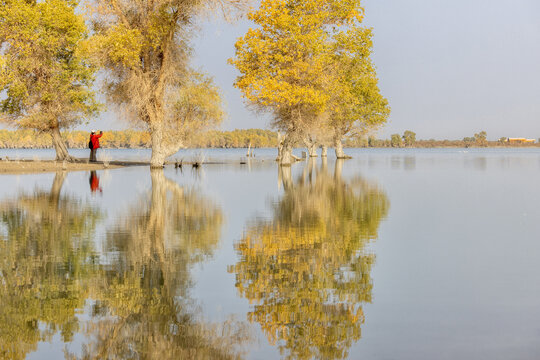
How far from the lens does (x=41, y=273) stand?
8078mm

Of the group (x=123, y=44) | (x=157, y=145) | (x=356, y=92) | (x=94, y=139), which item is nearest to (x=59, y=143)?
(x=94, y=139)

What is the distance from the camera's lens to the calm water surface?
207 inches

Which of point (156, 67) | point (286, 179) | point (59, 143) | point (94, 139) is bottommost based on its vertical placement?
point (286, 179)

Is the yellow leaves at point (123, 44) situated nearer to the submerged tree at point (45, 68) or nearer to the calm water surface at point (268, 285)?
the submerged tree at point (45, 68)

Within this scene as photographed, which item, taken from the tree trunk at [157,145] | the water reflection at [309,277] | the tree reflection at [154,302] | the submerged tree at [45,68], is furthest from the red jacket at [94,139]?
the tree reflection at [154,302]

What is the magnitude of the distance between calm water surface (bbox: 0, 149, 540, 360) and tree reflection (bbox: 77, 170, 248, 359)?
0.08 feet

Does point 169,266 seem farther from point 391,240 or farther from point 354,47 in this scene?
point 354,47

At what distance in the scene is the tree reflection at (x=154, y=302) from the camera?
5160 mm

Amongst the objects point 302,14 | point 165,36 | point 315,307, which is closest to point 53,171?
point 165,36

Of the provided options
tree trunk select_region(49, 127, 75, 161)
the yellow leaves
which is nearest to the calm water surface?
the yellow leaves

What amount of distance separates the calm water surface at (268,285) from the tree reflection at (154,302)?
2 centimetres

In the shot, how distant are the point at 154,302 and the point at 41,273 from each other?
2.48 m

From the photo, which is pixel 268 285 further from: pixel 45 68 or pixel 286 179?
pixel 45 68

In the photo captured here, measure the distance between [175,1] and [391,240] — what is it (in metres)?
32.2
